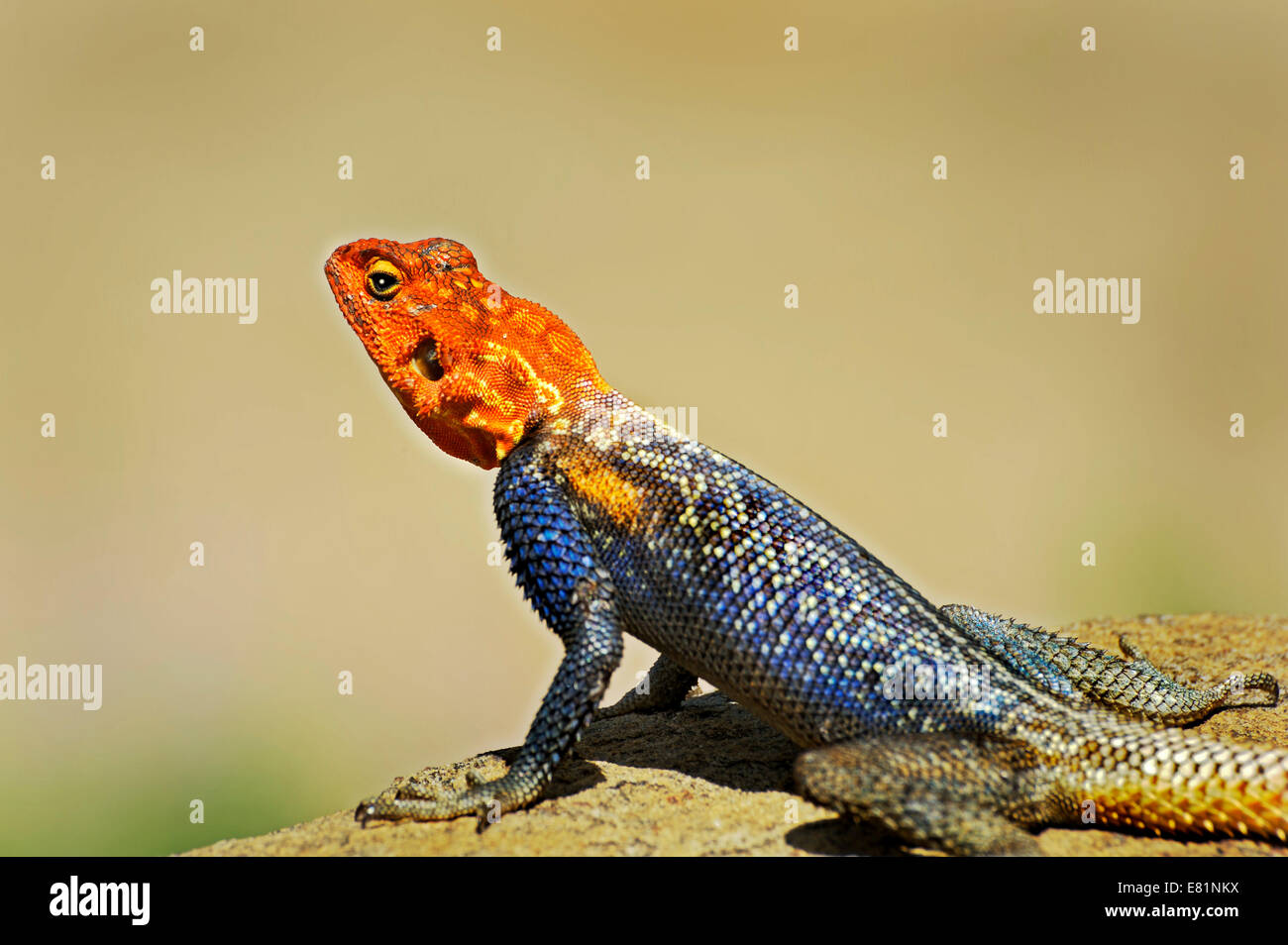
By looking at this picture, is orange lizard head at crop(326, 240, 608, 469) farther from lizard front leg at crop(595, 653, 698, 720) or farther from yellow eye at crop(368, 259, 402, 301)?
lizard front leg at crop(595, 653, 698, 720)

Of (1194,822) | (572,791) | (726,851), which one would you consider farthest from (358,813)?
(1194,822)

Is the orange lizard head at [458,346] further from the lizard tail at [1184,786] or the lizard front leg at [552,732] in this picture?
the lizard tail at [1184,786]

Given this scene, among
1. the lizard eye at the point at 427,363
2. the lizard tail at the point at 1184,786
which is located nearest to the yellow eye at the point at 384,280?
the lizard eye at the point at 427,363

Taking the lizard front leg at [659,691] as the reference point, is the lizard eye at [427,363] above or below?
above

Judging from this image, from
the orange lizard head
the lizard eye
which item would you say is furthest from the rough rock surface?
the lizard eye

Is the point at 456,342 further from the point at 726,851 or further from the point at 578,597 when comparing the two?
the point at 726,851
